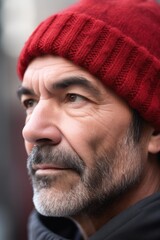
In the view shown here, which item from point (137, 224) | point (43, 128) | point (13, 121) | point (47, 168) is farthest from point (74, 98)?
point (13, 121)

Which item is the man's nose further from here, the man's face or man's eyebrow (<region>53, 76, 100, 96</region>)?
man's eyebrow (<region>53, 76, 100, 96</region>)

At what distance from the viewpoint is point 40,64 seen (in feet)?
7.39

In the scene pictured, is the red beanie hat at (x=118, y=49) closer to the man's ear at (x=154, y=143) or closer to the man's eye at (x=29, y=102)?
the man's ear at (x=154, y=143)

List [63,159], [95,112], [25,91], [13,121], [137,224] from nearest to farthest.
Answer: [137,224] → [63,159] → [95,112] → [25,91] → [13,121]

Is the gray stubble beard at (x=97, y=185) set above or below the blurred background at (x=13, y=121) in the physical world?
above

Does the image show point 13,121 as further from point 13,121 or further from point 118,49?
point 118,49

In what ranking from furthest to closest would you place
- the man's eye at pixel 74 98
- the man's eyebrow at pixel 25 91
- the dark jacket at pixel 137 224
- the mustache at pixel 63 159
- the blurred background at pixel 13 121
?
the blurred background at pixel 13 121 < the man's eyebrow at pixel 25 91 < the man's eye at pixel 74 98 < the mustache at pixel 63 159 < the dark jacket at pixel 137 224

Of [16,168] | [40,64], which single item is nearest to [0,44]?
[16,168]

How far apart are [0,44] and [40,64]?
5.69 metres

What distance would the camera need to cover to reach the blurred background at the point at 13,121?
7.33m

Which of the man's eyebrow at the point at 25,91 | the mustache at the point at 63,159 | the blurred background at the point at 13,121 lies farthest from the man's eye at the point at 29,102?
the blurred background at the point at 13,121

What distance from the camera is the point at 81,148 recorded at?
209 centimetres

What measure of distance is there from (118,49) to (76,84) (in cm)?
24

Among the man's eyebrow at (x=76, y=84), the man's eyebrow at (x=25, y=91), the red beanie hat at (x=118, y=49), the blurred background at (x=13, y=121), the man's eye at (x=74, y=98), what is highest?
the red beanie hat at (x=118, y=49)
